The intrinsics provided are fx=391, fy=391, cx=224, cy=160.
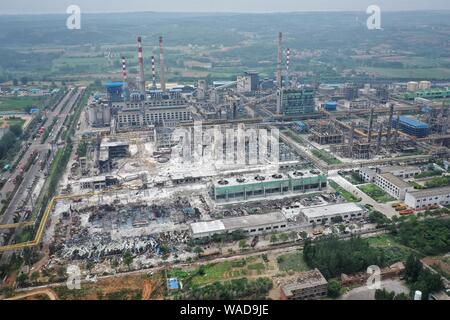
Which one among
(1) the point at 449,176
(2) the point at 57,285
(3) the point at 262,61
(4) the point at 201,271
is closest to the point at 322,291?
(4) the point at 201,271

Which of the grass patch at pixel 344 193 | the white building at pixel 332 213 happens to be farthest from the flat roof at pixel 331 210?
the grass patch at pixel 344 193

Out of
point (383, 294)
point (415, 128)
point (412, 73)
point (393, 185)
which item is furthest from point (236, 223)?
point (412, 73)

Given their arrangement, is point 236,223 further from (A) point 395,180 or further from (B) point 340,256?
(A) point 395,180

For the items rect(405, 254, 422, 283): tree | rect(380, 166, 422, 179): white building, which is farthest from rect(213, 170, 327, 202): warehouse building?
rect(405, 254, 422, 283): tree

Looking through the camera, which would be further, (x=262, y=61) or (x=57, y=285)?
(x=262, y=61)

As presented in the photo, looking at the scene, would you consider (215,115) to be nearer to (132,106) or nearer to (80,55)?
(132,106)

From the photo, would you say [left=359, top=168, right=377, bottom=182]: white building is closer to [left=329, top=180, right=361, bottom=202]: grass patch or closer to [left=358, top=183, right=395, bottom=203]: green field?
[left=358, top=183, right=395, bottom=203]: green field
